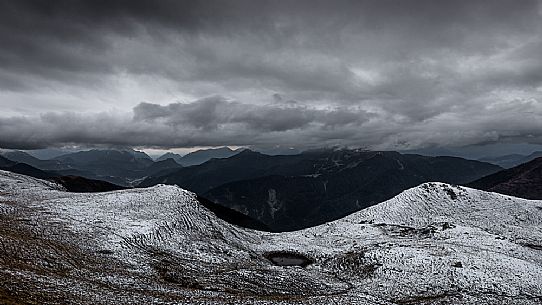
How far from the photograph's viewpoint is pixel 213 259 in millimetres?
47000

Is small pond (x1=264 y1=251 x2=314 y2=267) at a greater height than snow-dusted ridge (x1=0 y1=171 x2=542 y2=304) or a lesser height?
lesser

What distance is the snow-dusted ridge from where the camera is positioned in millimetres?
29344

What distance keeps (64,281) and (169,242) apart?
23.1 metres

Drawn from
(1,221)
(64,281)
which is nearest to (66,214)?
(1,221)

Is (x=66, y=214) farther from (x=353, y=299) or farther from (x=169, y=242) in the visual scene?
(x=353, y=299)

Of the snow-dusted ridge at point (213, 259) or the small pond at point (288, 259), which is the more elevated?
the snow-dusted ridge at point (213, 259)

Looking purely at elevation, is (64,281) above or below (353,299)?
above

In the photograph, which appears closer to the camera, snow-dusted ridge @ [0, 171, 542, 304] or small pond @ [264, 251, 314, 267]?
snow-dusted ridge @ [0, 171, 542, 304]

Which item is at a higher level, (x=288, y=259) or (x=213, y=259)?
(x=213, y=259)

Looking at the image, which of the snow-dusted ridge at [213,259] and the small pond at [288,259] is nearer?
the snow-dusted ridge at [213,259]

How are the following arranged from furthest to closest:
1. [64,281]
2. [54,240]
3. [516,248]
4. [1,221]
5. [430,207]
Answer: [430,207], [516,248], [1,221], [54,240], [64,281]

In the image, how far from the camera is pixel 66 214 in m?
50.2

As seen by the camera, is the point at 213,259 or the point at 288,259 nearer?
the point at 213,259

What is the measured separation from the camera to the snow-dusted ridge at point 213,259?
29344mm
